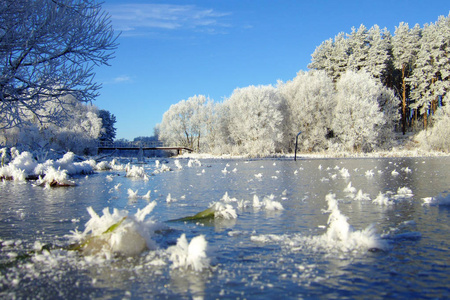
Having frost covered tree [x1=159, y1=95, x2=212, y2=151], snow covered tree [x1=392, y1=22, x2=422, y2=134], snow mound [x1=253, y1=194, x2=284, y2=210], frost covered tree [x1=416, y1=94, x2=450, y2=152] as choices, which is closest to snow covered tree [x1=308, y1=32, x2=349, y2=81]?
snow covered tree [x1=392, y1=22, x2=422, y2=134]

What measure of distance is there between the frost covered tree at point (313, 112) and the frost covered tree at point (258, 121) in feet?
9.50

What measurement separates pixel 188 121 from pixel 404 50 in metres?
43.7

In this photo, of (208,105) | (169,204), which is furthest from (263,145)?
(169,204)

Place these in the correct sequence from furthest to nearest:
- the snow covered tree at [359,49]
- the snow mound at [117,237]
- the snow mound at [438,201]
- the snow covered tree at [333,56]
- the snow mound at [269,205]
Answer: the snow covered tree at [333,56] → the snow covered tree at [359,49] → the snow mound at [438,201] → the snow mound at [269,205] → the snow mound at [117,237]

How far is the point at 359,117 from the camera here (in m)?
53.0

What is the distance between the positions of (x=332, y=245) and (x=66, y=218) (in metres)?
5.89

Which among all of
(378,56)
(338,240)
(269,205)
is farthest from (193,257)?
(378,56)

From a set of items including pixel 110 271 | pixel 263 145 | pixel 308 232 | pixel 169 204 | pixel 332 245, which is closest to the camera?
pixel 110 271

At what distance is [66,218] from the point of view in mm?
8125

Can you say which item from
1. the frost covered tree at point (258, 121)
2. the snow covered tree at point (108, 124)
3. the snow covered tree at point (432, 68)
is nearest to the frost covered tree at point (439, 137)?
the snow covered tree at point (432, 68)

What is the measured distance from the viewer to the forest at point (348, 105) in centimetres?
5347

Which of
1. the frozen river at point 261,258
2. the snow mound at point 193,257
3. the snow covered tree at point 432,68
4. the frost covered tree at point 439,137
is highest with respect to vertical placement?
the snow covered tree at point 432,68

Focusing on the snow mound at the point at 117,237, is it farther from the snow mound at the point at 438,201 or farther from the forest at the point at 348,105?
the forest at the point at 348,105

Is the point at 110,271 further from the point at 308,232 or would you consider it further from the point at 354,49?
the point at 354,49
